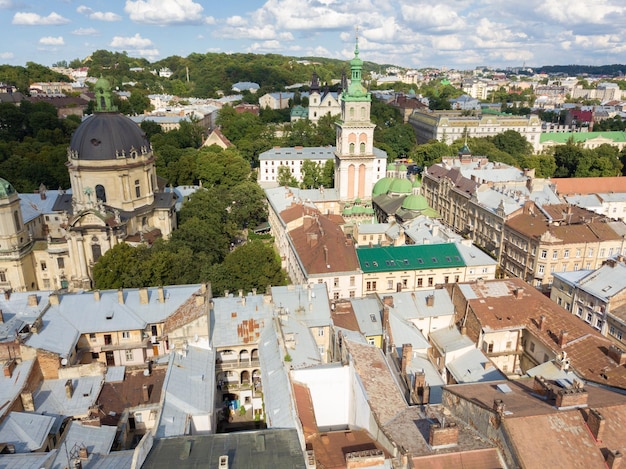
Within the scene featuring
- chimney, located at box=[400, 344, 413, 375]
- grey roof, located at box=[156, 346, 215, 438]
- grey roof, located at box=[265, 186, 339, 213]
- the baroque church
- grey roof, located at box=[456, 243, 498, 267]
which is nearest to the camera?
grey roof, located at box=[156, 346, 215, 438]

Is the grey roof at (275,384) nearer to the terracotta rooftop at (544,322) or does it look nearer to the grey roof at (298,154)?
the terracotta rooftop at (544,322)

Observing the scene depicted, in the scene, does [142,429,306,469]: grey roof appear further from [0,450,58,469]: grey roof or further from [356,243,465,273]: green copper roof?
[356,243,465,273]: green copper roof

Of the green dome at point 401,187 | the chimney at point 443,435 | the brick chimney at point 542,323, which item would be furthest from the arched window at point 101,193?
the chimney at point 443,435

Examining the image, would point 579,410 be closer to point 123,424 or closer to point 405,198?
point 123,424

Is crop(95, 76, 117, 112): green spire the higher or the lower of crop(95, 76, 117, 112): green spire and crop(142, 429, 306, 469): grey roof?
the higher

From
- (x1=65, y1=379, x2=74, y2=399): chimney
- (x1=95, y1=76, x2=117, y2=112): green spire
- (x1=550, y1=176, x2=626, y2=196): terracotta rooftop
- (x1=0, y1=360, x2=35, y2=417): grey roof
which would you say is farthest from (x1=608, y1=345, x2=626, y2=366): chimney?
(x1=550, y1=176, x2=626, y2=196): terracotta rooftop

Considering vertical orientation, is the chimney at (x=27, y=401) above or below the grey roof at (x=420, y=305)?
above

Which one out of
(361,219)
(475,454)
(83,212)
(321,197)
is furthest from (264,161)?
(475,454)
